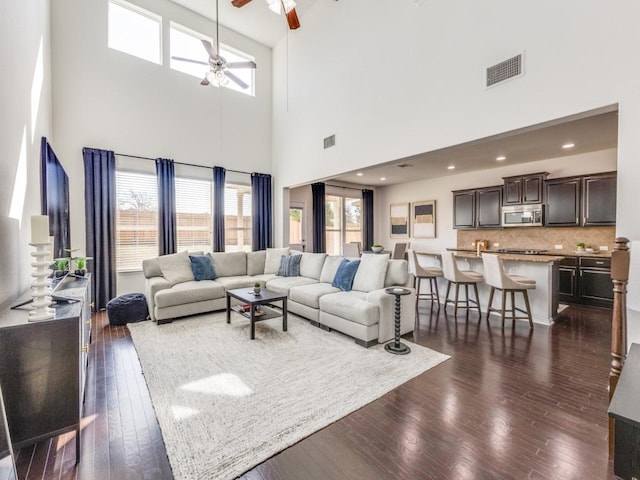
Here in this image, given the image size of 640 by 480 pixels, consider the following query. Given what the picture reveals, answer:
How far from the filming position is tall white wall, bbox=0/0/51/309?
2.09m

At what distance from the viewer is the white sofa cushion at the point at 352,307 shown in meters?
3.40

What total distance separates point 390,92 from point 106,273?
18.6 ft

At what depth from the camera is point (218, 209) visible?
6344mm

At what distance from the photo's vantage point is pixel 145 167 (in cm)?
555

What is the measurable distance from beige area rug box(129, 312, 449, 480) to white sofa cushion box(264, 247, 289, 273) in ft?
6.72

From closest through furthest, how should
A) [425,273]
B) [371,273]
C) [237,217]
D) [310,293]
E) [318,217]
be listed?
[371,273]
[310,293]
[425,273]
[237,217]
[318,217]

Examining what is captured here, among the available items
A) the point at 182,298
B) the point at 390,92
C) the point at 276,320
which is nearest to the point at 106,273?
the point at 182,298

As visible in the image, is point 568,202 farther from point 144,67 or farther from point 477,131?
point 144,67

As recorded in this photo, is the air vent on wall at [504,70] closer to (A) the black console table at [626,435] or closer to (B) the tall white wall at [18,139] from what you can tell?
(A) the black console table at [626,435]

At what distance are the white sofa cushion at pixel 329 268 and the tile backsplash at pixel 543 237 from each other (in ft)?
14.2

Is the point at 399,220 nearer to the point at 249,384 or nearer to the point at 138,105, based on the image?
the point at 138,105

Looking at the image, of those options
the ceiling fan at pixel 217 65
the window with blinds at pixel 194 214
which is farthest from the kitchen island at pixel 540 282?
the window with blinds at pixel 194 214

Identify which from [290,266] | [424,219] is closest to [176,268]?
[290,266]

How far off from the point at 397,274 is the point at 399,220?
539 cm
